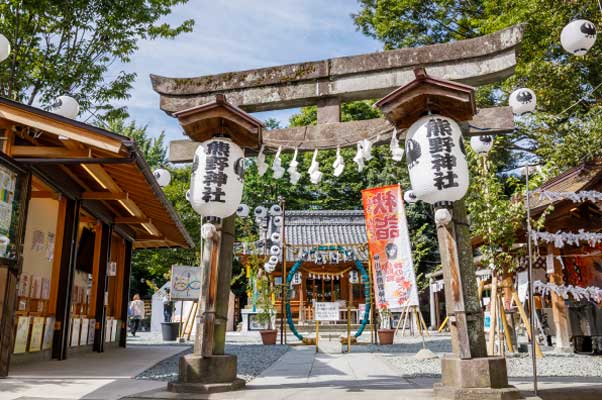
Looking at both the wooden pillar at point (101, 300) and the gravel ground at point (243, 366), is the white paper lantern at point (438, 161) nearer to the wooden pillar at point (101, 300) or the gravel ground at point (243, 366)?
the gravel ground at point (243, 366)

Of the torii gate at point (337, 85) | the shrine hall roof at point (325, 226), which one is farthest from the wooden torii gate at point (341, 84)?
the shrine hall roof at point (325, 226)

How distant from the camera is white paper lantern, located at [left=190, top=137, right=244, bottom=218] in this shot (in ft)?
19.9

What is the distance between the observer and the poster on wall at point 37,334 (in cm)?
825

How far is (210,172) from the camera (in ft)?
20.2

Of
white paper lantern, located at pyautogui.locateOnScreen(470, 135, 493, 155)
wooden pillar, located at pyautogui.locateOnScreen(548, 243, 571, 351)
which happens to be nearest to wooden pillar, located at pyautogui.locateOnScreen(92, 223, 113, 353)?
white paper lantern, located at pyautogui.locateOnScreen(470, 135, 493, 155)

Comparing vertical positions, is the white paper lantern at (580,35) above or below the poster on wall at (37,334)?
above

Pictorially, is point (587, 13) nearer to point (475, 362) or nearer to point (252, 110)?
point (252, 110)

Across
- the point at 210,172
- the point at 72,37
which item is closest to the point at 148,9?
the point at 72,37

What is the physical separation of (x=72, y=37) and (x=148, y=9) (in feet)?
Result: 6.63

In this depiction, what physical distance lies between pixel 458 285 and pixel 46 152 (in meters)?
6.17

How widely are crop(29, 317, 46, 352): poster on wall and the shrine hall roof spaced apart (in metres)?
17.8

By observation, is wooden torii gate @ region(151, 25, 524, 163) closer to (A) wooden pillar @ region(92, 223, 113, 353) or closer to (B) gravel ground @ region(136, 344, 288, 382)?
(B) gravel ground @ region(136, 344, 288, 382)

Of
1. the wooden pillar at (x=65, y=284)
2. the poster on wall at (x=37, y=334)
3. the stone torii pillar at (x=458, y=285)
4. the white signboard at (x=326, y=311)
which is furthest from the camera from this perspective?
the white signboard at (x=326, y=311)

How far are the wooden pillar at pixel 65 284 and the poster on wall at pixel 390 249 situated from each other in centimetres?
631
